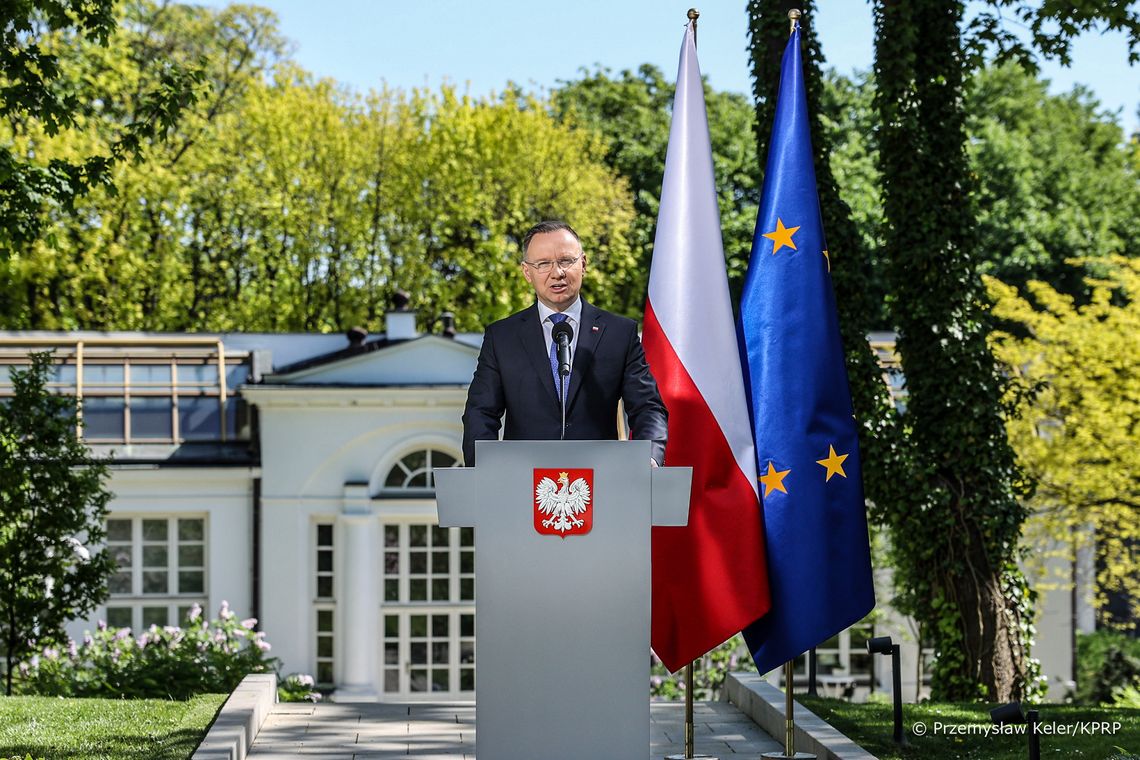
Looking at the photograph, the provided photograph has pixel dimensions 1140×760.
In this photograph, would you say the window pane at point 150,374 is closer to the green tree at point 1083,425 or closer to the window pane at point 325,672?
the window pane at point 325,672

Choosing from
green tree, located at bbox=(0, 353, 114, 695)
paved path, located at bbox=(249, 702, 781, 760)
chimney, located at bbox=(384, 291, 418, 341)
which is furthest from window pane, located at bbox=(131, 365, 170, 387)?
paved path, located at bbox=(249, 702, 781, 760)

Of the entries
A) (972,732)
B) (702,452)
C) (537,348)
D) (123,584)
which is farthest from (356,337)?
(537,348)

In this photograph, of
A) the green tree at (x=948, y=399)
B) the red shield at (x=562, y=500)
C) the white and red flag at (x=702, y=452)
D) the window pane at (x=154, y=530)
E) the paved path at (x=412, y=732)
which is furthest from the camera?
the window pane at (x=154, y=530)

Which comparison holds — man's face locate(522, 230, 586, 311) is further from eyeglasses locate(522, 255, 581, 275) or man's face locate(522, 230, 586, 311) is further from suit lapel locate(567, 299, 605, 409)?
suit lapel locate(567, 299, 605, 409)

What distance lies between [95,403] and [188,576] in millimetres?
3588

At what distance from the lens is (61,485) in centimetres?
1370

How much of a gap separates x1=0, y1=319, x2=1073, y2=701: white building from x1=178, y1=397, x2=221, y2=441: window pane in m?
0.17

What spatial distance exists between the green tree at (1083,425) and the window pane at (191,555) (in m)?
13.0

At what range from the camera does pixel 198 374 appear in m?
25.0

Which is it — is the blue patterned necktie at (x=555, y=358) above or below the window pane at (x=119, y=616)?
above

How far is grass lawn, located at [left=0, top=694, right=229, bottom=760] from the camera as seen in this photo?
8750 mm

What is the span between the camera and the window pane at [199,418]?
24156mm

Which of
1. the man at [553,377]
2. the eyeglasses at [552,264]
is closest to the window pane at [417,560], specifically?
the man at [553,377]

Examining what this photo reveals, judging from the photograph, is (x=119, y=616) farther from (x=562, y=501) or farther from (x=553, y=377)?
(x=562, y=501)
